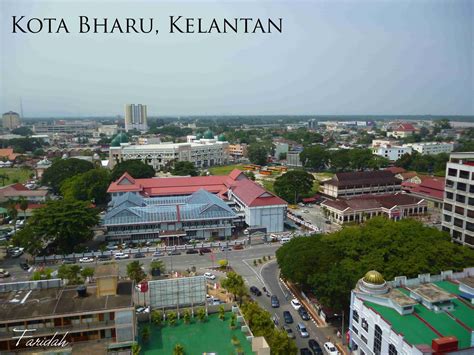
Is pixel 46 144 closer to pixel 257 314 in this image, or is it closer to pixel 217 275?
pixel 217 275

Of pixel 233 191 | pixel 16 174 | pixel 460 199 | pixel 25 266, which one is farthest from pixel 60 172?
pixel 460 199

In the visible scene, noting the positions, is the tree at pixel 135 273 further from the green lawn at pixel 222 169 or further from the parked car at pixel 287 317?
the green lawn at pixel 222 169

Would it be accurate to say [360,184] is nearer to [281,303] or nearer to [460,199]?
[460,199]

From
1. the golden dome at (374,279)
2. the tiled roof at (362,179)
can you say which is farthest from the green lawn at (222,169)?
the golden dome at (374,279)

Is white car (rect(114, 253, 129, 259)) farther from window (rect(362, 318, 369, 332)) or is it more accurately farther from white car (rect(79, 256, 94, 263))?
window (rect(362, 318, 369, 332))

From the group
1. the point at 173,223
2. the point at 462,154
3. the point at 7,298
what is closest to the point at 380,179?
the point at 462,154
